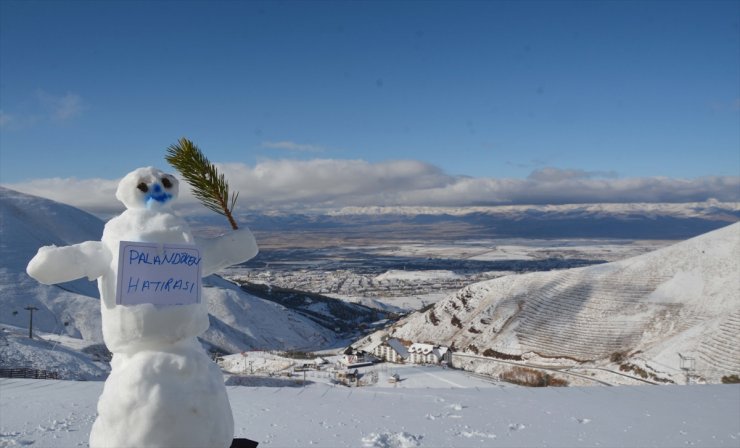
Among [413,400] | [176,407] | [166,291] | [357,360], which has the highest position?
[166,291]

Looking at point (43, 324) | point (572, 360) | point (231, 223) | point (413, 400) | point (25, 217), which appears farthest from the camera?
point (25, 217)

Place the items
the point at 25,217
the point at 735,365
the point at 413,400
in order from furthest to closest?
1. the point at 25,217
2. the point at 735,365
3. the point at 413,400

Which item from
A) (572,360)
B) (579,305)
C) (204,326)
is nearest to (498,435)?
(204,326)

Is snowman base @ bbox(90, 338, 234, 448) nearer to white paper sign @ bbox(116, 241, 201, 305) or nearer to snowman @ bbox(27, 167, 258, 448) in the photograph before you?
snowman @ bbox(27, 167, 258, 448)

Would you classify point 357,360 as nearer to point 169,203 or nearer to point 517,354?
point 517,354

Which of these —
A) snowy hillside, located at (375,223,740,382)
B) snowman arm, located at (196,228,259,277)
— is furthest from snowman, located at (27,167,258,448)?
snowy hillside, located at (375,223,740,382)

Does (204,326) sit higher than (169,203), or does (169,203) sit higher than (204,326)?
(169,203)

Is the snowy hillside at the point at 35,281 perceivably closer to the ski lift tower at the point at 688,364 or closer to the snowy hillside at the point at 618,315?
the snowy hillside at the point at 618,315
